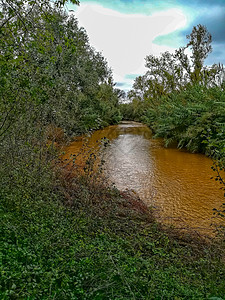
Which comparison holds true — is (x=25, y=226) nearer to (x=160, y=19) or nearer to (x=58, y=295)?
(x=58, y=295)

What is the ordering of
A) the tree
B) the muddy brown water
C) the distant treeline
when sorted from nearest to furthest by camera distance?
the muddy brown water → the distant treeline → the tree

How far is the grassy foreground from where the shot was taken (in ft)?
5.57

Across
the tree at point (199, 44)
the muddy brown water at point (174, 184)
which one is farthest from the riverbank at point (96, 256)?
the tree at point (199, 44)

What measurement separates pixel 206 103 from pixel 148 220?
705cm

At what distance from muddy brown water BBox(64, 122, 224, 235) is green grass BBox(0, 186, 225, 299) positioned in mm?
711

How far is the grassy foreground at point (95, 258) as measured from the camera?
170 cm

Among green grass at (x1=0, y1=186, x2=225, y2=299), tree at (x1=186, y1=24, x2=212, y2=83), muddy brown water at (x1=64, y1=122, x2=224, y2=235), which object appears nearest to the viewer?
green grass at (x1=0, y1=186, x2=225, y2=299)

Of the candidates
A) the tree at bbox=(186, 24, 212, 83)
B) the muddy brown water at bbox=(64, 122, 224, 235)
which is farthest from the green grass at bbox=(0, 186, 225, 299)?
the tree at bbox=(186, 24, 212, 83)

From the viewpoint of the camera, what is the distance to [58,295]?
1.60m

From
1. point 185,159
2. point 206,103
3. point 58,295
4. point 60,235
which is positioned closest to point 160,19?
point 206,103

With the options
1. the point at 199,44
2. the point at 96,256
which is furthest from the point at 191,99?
the point at 96,256

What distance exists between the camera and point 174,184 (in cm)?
588

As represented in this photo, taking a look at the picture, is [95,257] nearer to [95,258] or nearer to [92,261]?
[95,258]

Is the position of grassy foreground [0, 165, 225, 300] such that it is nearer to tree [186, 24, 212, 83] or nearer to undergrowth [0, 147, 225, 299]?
undergrowth [0, 147, 225, 299]
